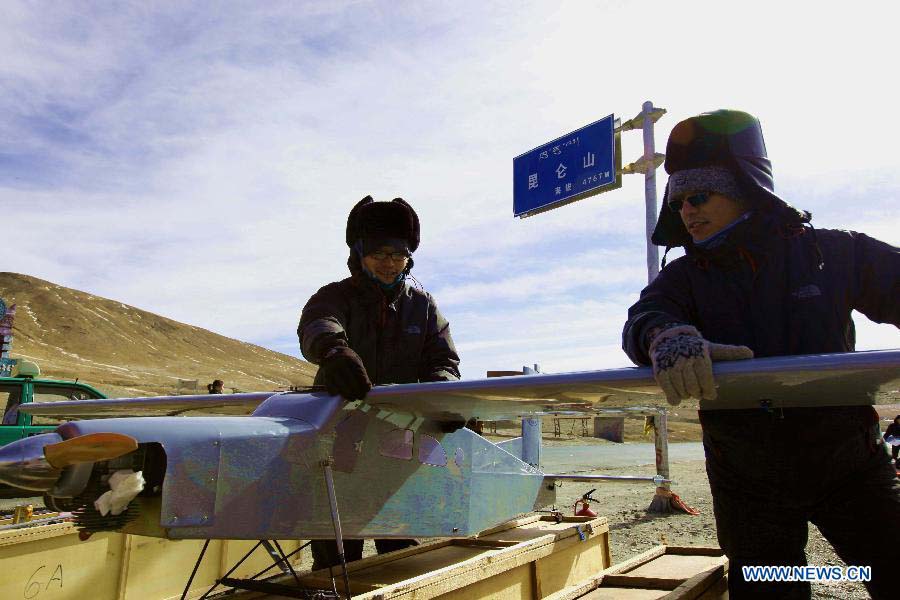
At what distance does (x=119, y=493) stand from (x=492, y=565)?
226 centimetres

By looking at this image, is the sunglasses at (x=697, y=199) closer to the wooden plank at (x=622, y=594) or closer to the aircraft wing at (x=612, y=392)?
the aircraft wing at (x=612, y=392)

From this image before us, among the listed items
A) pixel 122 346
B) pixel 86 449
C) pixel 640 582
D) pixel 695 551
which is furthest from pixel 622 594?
pixel 122 346

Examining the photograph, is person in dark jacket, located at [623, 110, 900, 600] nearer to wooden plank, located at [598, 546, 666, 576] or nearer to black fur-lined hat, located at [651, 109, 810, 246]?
black fur-lined hat, located at [651, 109, 810, 246]

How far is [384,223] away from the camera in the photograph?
3.97 metres

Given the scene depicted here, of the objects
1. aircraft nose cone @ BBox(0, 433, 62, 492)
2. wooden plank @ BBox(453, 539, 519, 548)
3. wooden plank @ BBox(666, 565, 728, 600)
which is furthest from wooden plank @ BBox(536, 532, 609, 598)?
aircraft nose cone @ BBox(0, 433, 62, 492)

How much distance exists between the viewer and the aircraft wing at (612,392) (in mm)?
2008

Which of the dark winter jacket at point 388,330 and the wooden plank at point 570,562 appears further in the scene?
the wooden plank at point 570,562

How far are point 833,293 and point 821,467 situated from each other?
577 mm

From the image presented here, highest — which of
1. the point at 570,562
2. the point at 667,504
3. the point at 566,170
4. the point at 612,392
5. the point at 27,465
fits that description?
the point at 566,170

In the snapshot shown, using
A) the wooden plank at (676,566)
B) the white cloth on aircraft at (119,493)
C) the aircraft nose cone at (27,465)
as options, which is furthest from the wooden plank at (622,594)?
the aircraft nose cone at (27,465)

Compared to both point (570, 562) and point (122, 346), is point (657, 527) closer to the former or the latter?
point (570, 562)

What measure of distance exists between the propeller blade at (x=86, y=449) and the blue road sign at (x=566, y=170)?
9306 millimetres

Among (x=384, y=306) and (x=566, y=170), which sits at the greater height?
(x=566, y=170)

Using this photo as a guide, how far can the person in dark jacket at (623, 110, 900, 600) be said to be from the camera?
6.58ft
